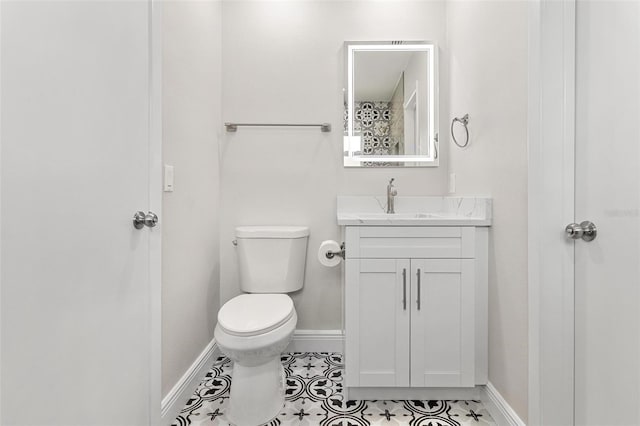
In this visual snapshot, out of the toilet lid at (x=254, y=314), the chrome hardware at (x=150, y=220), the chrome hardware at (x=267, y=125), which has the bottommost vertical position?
the toilet lid at (x=254, y=314)

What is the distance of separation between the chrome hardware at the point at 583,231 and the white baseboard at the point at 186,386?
5.38ft

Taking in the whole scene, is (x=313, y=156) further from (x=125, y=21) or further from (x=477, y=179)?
(x=125, y=21)

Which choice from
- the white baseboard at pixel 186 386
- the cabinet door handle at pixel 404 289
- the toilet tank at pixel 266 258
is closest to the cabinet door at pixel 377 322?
the cabinet door handle at pixel 404 289

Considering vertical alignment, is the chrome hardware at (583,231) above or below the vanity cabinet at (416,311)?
above

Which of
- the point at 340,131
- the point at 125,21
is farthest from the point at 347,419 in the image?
the point at 125,21

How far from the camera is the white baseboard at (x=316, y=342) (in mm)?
1967

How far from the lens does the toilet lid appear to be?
1.24 m

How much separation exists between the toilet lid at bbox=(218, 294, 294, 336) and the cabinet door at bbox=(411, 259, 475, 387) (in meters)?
0.58

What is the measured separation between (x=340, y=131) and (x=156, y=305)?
4.55 feet

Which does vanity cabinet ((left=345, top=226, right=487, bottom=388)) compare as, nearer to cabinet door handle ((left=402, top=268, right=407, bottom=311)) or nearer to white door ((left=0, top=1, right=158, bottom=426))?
cabinet door handle ((left=402, top=268, right=407, bottom=311))

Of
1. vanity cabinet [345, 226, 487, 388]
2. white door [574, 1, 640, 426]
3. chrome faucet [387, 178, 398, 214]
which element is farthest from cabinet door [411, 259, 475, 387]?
chrome faucet [387, 178, 398, 214]

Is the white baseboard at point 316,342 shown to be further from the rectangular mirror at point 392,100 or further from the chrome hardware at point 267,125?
the chrome hardware at point 267,125

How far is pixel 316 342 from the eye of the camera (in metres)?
1.97

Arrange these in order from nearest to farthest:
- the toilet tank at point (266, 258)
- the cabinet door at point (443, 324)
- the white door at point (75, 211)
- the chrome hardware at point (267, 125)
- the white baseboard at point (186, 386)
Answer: the white door at point (75, 211), the white baseboard at point (186, 386), the cabinet door at point (443, 324), the toilet tank at point (266, 258), the chrome hardware at point (267, 125)
